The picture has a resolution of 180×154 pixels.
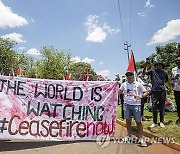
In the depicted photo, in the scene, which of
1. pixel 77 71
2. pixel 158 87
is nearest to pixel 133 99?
pixel 158 87

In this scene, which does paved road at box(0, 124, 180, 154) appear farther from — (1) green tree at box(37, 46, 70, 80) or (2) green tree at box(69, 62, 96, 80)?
(1) green tree at box(37, 46, 70, 80)

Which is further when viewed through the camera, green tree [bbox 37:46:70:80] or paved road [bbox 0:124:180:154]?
green tree [bbox 37:46:70:80]

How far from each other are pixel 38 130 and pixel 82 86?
5.27 feet

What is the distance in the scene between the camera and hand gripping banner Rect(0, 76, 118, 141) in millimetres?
6352

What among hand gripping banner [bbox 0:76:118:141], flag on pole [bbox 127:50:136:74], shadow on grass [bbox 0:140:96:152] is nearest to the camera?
shadow on grass [bbox 0:140:96:152]

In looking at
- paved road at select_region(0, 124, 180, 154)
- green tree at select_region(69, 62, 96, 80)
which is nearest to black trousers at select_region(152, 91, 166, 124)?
paved road at select_region(0, 124, 180, 154)

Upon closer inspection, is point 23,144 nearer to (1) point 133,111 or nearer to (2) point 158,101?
(1) point 133,111

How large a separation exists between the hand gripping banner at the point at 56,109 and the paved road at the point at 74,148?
192 mm

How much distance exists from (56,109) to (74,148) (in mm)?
1179

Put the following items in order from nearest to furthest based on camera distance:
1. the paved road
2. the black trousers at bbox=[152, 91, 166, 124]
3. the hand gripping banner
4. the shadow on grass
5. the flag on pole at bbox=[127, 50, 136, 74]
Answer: the paved road → the shadow on grass → the hand gripping banner → the flag on pole at bbox=[127, 50, 136, 74] → the black trousers at bbox=[152, 91, 166, 124]

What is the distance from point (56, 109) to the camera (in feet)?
21.7

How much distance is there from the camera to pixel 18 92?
257 inches

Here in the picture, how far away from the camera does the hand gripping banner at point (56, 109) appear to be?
635 centimetres

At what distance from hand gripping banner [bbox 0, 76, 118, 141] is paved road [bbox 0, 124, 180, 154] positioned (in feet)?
0.63
